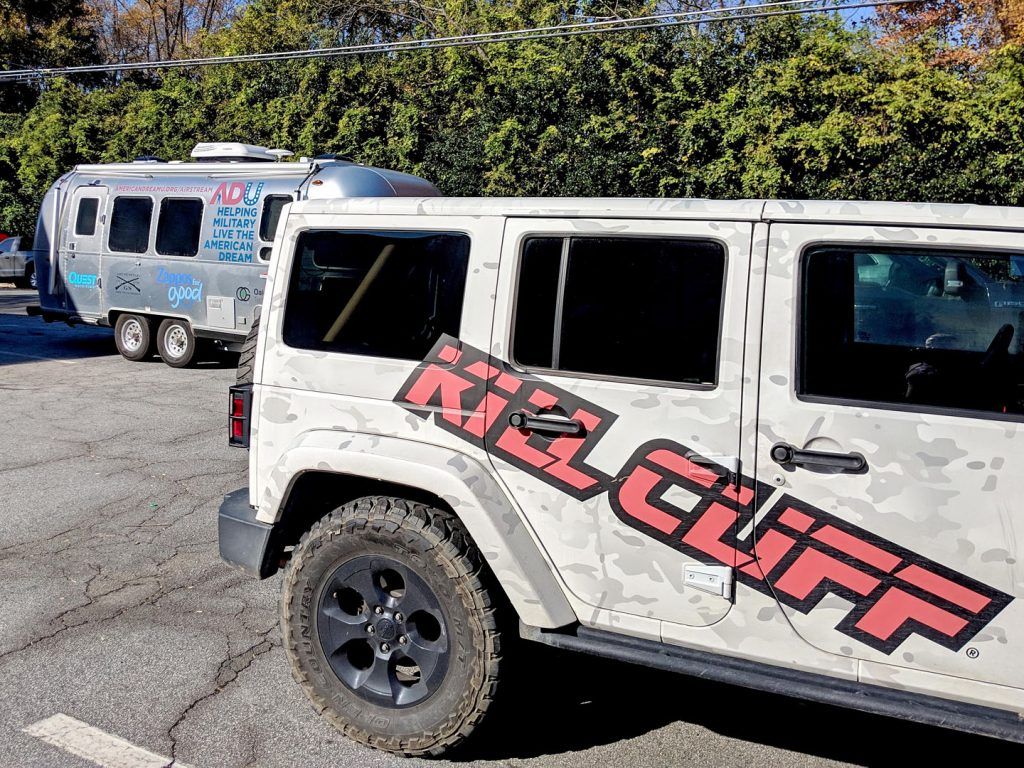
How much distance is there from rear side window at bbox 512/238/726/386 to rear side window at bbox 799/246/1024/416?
318mm

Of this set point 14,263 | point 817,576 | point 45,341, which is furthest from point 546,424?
point 14,263

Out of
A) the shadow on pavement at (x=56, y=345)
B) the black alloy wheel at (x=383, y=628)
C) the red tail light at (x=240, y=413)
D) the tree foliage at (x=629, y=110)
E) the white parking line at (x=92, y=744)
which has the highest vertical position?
the tree foliage at (x=629, y=110)

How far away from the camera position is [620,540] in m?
3.20

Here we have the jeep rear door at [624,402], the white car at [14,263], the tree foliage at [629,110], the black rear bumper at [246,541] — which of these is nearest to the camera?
the jeep rear door at [624,402]

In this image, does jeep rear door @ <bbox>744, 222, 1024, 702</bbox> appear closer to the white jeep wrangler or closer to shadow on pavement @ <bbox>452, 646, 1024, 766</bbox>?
the white jeep wrangler

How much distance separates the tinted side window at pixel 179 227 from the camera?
13.4 metres

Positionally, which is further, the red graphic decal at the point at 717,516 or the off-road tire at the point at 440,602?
the off-road tire at the point at 440,602

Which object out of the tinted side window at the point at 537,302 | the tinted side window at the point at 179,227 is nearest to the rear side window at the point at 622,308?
the tinted side window at the point at 537,302

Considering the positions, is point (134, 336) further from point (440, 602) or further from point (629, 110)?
point (440, 602)

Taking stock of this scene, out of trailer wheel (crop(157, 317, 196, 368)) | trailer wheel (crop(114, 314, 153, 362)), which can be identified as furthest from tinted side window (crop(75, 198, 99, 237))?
trailer wheel (crop(157, 317, 196, 368))

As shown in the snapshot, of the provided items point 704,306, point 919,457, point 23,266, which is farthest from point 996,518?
point 23,266

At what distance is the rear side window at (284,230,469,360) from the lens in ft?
11.5

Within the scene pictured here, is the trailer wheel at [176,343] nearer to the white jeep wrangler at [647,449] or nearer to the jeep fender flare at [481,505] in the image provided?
the white jeep wrangler at [647,449]

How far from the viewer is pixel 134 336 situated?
46.3 ft
